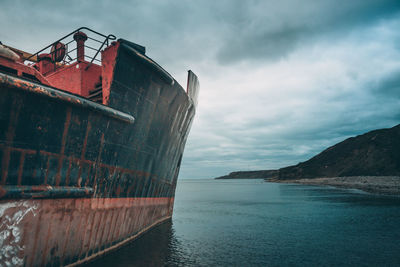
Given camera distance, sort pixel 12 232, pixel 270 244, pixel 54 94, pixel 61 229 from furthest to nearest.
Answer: pixel 270 244
pixel 61 229
pixel 54 94
pixel 12 232

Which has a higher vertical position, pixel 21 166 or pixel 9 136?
pixel 9 136

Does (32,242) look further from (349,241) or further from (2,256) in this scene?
(349,241)

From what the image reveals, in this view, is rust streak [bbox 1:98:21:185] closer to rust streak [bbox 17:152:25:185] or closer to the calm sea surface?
rust streak [bbox 17:152:25:185]

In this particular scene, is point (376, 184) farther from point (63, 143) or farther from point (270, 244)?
point (63, 143)

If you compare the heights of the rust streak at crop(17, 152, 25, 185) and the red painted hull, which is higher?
the rust streak at crop(17, 152, 25, 185)

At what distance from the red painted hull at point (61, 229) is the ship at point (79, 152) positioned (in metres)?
0.02

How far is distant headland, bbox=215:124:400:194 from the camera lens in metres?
52.0

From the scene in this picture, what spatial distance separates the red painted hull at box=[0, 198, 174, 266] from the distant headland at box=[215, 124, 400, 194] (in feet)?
166

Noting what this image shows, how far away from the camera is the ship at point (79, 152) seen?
4074mm

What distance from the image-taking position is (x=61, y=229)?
4680 millimetres

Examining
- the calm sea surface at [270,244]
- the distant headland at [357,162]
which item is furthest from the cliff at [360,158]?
the calm sea surface at [270,244]

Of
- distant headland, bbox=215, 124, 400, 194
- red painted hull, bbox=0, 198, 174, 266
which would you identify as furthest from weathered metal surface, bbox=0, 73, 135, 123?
distant headland, bbox=215, 124, 400, 194

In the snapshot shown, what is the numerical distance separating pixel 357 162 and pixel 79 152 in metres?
73.9

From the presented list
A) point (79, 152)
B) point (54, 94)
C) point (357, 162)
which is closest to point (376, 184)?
point (357, 162)
